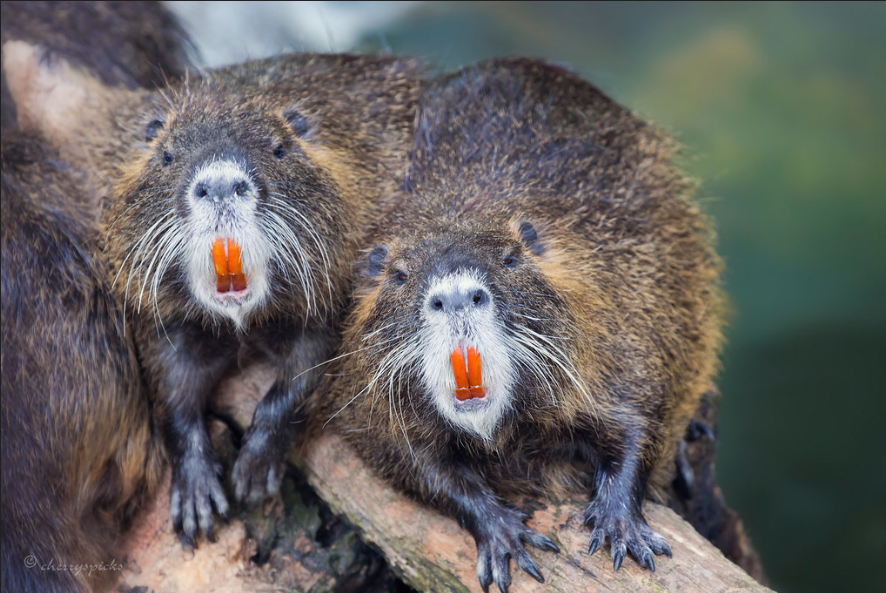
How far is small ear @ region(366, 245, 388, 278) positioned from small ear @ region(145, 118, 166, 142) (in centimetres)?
95

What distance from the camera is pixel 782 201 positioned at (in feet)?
16.8

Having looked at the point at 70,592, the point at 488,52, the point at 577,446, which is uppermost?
the point at 488,52

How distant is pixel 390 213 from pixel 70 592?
1.76 metres

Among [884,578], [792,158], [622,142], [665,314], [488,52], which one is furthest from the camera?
[488,52]

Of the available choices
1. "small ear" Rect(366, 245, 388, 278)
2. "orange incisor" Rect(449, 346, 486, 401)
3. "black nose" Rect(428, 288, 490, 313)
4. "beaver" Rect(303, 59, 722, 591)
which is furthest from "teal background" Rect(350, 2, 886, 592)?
"orange incisor" Rect(449, 346, 486, 401)

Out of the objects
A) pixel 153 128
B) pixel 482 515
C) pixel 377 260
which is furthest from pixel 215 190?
pixel 482 515

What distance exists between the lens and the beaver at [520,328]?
2.53 m

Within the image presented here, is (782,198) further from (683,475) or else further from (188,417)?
(188,417)

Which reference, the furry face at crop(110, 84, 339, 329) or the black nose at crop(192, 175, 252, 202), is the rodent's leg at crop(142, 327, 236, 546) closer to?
the furry face at crop(110, 84, 339, 329)

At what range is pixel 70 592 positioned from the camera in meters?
2.93

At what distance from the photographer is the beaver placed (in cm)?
253

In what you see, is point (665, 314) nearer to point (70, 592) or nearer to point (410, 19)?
point (70, 592)

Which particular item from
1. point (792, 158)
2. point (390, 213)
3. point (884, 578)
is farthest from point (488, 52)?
point (884, 578)

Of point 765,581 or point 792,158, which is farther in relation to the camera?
point 792,158
